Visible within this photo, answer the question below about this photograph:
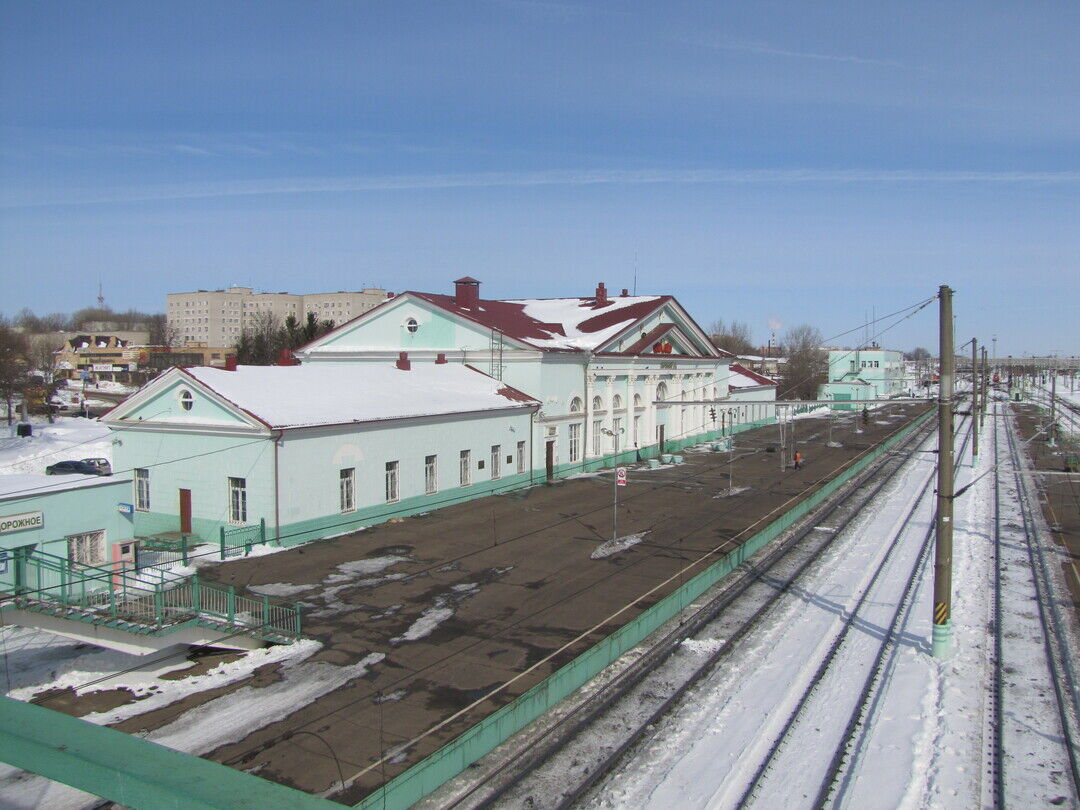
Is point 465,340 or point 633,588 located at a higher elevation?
point 465,340

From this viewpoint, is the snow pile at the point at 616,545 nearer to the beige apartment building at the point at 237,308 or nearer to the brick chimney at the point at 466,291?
the brick chimney at the point at 466,291

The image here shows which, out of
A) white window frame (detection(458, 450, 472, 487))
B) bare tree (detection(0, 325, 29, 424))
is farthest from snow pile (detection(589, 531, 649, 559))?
bare tree (detection(0, 325, 29, 424))

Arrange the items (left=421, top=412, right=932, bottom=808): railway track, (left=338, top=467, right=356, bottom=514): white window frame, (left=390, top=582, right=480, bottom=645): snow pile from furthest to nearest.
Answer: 1. (left=338, top=467, right=356, bottom=514): white window frame
2. (left=390, top=582, right=480, bottom=645): snow pile
3. (left=421, top=412, right=932, bottom=808): railway track

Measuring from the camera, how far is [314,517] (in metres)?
24.9

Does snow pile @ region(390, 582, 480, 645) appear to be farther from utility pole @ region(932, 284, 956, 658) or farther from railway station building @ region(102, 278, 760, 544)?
utility pole @ region(932, 284, 956, 658)

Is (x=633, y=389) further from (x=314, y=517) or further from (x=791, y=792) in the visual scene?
(x=791, y=792)

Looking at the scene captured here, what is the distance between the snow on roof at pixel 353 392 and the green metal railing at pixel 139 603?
25.6 feet

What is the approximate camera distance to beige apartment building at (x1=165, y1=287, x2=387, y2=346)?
147125mm

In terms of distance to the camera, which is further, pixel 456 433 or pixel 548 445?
pixel 548 445

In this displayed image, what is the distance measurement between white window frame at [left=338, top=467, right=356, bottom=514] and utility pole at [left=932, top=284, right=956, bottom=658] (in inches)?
688

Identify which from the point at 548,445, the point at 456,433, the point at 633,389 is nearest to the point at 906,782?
the point at 456,433

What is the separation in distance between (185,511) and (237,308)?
132818mm

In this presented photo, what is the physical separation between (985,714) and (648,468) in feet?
96.8

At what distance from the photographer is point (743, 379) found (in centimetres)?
6825
